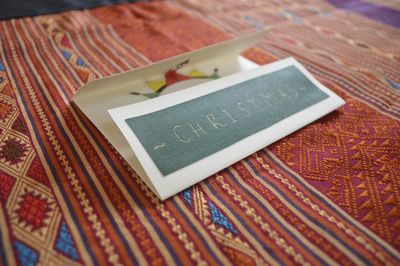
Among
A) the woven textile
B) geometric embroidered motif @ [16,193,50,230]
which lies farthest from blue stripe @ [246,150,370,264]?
geometric embroidered motif @ [16,193,50,230]

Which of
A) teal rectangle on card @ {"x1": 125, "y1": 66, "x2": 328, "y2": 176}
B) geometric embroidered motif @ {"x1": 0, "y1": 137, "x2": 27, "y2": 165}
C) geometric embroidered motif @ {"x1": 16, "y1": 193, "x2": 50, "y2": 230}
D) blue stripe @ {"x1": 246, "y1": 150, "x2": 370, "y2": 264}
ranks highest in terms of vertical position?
geometric embroidered motif @ {"x1": 0, "y1": 137, "x2": 27, "y2": 165}

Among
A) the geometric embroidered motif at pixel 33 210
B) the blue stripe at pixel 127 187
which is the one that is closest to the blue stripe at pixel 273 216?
the blue stripe at pixel 127 187

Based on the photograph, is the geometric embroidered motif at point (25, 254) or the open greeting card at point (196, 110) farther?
the open greeting card at point (196, 110)

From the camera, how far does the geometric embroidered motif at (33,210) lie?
0.29 m

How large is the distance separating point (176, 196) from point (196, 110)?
0.15m

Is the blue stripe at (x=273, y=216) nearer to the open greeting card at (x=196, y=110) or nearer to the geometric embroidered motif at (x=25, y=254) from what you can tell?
the open greeting card at (x=196, y=110)

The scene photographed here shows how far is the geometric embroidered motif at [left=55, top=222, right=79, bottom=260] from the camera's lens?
0.89 feet

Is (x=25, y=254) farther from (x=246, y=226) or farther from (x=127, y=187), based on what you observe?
(x=246, y=226)

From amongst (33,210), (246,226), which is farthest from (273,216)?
(33,210)

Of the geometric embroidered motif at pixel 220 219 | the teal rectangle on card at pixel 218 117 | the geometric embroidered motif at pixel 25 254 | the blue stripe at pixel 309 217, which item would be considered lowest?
the blue stripe at pixel 309 217

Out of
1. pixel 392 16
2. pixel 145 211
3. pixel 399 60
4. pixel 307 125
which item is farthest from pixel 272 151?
pixel 392 16

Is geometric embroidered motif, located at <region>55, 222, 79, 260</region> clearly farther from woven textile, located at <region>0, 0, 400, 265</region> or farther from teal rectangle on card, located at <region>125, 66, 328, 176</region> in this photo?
teal rectangle on card, located at <region>125, 66, 328, 176</region>

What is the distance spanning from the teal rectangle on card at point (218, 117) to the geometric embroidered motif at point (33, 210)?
A: 0.13 m

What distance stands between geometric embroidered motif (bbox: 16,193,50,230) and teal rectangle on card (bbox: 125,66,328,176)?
13 centimetres
